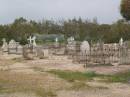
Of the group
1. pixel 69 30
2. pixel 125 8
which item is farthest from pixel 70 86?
pixel 69 30

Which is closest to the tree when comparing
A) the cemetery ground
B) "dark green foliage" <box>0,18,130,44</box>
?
the cemetery ground

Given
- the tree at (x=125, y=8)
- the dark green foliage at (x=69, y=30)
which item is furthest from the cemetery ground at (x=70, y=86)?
the dark green foliage at (x=69, y=30)

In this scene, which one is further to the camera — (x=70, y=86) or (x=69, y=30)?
(x=69, y=30)

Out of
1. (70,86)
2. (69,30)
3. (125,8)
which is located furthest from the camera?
(69,30)

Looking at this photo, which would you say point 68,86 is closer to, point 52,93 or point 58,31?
point 52,93

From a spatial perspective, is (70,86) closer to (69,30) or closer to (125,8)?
(125,8)

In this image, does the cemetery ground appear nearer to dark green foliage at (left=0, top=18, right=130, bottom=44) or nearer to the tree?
the tree

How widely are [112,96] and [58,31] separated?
84892 mm

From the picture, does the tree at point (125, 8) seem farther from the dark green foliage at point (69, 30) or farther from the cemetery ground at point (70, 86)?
the dark green foliage at point (69, 30)

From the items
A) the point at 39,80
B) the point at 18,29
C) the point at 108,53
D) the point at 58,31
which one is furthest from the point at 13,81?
the point at 58,31

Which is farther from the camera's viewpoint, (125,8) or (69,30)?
(69,30)

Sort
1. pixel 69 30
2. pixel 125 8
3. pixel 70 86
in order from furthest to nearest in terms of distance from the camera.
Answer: pixel 69 30 < pixel 125 8 < pixel 70 86

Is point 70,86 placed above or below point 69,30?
below

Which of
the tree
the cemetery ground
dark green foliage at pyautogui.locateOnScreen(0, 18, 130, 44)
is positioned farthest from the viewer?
dark green foliage at pyautogui.locateOnScreen(0, 18, 130, 44)
